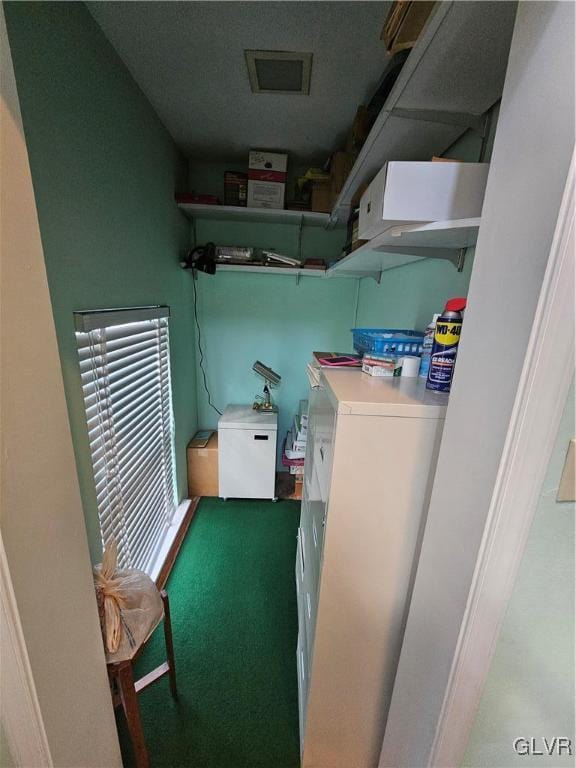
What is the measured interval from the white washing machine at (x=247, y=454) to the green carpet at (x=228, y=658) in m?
0.32

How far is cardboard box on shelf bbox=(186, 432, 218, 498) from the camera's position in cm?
246

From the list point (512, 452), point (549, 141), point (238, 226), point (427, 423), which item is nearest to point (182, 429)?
point (238, 226)

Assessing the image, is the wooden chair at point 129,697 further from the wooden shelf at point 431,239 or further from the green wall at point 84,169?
the wooden shelf at point 431,239

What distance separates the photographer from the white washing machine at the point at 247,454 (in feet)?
7.61

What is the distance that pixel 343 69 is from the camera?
128 centimetres

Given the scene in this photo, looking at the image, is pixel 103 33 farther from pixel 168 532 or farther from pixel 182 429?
pixel 168 532

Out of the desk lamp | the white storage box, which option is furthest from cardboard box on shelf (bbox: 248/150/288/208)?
the white storage box

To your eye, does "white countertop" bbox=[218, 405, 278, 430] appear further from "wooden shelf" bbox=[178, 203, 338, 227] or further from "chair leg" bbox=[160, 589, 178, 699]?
"wooden shelf" bbox=[178, 203, 338, 227]

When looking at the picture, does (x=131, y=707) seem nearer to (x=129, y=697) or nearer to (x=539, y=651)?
(x=129, y=697)

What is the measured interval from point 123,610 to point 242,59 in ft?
6.96

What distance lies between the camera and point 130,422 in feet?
4.97

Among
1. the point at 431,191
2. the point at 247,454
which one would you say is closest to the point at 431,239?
the point at 431,191

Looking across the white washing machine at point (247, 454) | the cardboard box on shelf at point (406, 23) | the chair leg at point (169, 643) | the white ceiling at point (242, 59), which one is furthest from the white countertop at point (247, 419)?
the cardboard box on shelf at point (406, 23)

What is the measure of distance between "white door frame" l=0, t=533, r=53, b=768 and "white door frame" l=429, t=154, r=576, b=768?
0.82 metres
